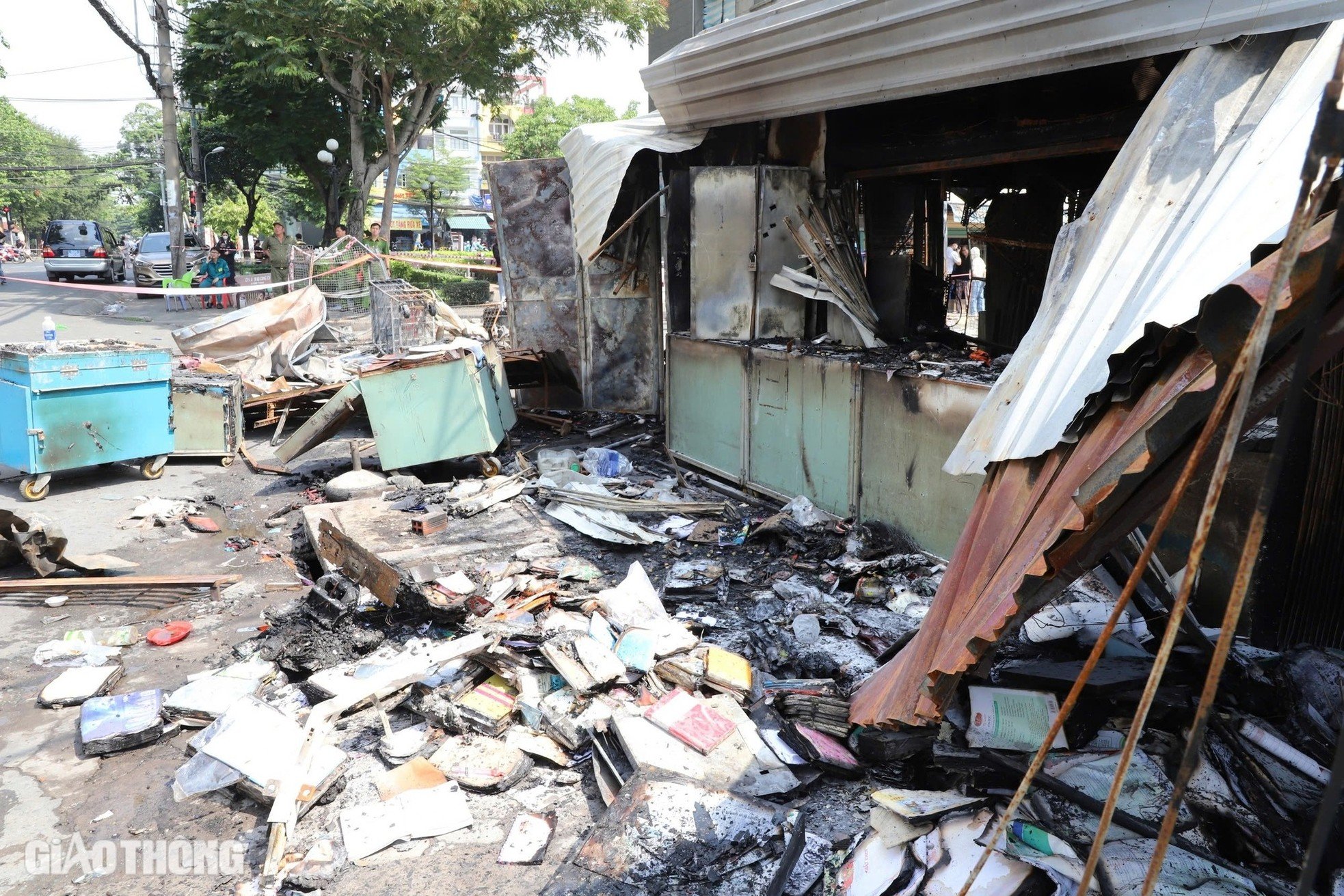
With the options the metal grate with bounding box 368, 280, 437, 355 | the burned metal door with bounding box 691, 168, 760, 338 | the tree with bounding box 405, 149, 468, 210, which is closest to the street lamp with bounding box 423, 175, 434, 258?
the tree with bounding box 405, 149, 468, 210

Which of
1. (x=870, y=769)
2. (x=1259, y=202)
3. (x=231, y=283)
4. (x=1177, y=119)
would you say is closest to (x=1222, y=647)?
(x=1259, y=202)

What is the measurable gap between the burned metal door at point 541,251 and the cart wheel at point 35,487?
199 inches

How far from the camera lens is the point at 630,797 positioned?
3.51 metres

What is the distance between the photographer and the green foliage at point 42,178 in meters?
54.3

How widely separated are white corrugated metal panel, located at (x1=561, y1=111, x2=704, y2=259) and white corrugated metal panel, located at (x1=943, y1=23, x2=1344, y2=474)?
183 inches

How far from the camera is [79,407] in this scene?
7.76 m

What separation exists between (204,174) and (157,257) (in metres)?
4.00

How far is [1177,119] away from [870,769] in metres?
3.14

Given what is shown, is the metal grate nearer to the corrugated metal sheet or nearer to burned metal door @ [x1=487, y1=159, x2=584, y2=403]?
burned metal door @ [x1=487, y1=159, x2=584, y2=403]

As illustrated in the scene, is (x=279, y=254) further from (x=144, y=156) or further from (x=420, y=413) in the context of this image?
(x=144, y=156)

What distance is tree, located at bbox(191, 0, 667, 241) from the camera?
54.2 feet

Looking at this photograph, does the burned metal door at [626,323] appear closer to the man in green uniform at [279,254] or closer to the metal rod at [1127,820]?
the metal rod at [1127,820]

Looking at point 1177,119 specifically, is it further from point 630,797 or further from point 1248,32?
point 630,797

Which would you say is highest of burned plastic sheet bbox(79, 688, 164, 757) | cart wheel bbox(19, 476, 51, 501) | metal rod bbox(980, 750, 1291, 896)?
metal rod bbox(980, 750, 1291, 896)
